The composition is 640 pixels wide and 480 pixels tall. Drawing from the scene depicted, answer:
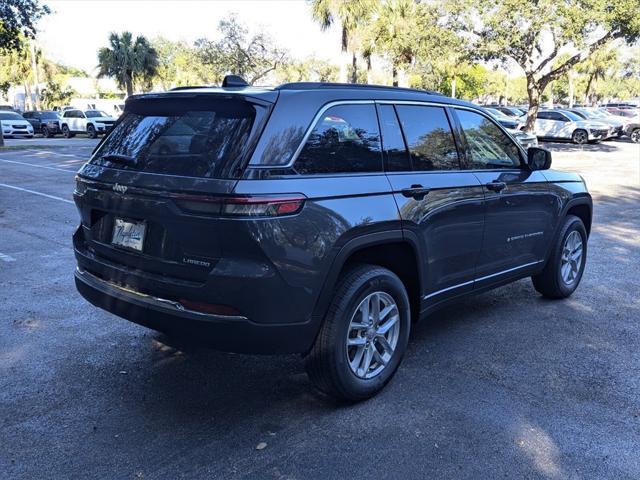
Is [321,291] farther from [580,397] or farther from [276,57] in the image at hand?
[276,57]

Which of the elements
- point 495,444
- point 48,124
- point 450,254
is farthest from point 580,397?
point 48,124

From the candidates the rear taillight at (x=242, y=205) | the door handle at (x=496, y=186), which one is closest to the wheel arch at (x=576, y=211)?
the door handle at (x=496, y=186)

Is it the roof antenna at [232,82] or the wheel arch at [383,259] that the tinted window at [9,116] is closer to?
the roof antenna at [232,82]

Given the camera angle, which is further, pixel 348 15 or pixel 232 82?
pixel 348 15

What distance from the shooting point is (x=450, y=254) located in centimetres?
→ 409

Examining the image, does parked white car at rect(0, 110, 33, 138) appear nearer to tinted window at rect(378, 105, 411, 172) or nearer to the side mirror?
the side mirror

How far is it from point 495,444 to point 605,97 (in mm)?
126457

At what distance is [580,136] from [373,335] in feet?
93.4

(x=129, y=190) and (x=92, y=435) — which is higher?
(x=129, y=190)

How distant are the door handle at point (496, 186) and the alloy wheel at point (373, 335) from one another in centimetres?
132

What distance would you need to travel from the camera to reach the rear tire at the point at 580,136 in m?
28.4

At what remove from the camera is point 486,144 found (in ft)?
15.3

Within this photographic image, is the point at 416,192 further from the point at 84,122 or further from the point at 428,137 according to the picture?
the point at 84,122

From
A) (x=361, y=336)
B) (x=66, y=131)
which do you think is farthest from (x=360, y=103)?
(x=66, y=131)
